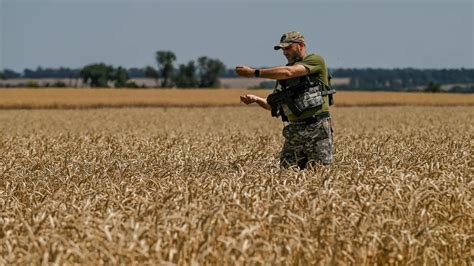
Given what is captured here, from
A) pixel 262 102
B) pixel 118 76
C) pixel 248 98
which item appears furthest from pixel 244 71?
pixel 118 76

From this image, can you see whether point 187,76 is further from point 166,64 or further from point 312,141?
point 312,141

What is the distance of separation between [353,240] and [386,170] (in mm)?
2627

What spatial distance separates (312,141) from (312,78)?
0.74m

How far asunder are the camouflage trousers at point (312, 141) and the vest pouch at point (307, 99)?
27 centimetres

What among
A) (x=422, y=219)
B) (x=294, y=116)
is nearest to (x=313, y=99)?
(x=294, y=116)

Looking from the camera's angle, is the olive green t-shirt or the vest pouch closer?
the olive green t-shirt

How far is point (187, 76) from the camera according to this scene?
416ft

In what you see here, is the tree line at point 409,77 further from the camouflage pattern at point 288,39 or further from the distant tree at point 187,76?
the camouflage pattern at point 288,39

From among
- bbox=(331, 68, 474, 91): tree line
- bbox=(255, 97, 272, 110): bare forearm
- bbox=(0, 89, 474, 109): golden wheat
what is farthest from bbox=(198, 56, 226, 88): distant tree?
bbox=(255, 97, 272, 110): bare forearm

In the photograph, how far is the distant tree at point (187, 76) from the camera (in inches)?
4902

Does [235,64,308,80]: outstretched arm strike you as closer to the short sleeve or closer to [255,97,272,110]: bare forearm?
the short sleeve

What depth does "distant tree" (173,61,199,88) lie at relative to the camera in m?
125

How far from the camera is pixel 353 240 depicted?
5.00 meters

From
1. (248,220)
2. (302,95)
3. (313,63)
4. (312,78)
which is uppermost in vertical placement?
(313,63)
